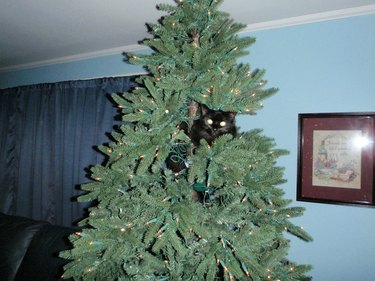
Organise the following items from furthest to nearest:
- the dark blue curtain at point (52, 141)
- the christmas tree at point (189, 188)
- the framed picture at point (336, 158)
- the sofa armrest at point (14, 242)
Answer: the dark blue curtain at point (52, 141) < the sofa armrest at point (14, 242) < the framed picture at point (336, 158) < the christmas tree at point (189, 188)

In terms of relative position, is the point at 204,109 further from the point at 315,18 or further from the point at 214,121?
the point at 315,18

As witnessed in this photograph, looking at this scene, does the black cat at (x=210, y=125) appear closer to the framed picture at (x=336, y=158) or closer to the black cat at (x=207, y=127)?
the black cat at (x=207, y=127)

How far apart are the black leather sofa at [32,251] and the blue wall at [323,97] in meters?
1.81

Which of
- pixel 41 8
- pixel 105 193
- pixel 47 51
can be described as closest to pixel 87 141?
pixel 47 51

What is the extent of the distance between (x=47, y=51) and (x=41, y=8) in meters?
0.97

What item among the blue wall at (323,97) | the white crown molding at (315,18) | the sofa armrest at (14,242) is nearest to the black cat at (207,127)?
the blue wall at (323,97)

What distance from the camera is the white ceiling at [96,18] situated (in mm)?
1738

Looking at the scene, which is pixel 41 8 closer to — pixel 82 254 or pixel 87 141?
pixel 87 141

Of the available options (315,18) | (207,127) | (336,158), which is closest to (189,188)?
(207,127)

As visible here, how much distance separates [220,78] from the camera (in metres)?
1.11

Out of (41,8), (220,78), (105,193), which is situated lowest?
(105,193)

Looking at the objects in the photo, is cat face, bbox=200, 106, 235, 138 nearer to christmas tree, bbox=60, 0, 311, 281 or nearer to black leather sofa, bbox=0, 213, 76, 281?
christmas tree, bbox=60, 0, 311, 281

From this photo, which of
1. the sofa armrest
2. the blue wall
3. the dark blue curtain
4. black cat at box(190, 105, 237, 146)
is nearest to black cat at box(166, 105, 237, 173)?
black cat at box(190, 105, 237, 146)

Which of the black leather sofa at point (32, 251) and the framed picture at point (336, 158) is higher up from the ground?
the framed picture at point (336, 158)
